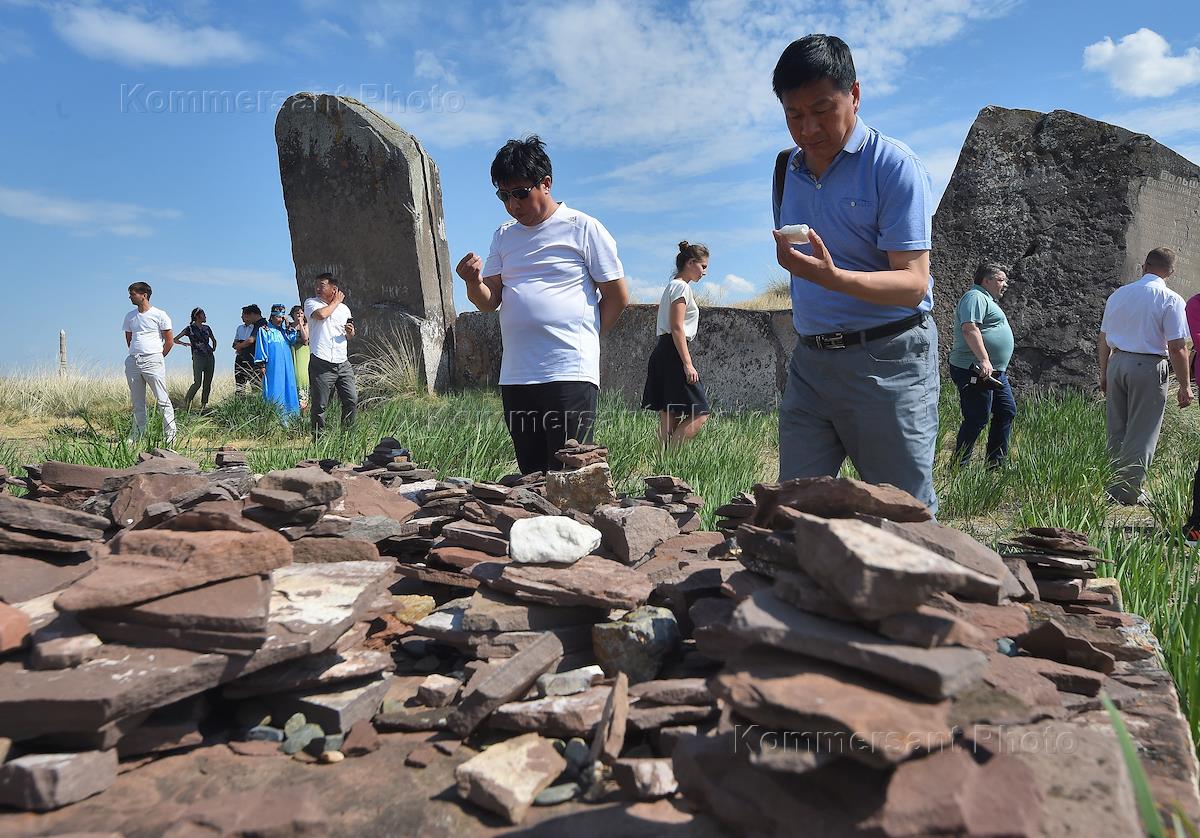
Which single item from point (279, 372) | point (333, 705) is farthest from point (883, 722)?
point (279, 372)

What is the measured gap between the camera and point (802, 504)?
1.82 metres

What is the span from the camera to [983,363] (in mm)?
5535

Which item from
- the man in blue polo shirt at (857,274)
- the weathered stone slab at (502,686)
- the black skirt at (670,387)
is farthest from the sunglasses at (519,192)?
the black skirt at (670,387)

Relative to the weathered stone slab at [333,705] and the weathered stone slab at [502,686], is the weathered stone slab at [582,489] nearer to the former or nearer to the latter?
the weathered stone slab at [502,686]

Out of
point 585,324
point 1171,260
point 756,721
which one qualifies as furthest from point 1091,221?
point 756,721

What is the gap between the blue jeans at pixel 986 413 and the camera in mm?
5672

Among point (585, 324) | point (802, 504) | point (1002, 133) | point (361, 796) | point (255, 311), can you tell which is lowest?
point (361, 796)

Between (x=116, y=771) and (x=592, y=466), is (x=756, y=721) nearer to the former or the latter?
(x=116, y=771)

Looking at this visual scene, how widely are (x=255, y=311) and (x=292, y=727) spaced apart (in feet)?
31.4

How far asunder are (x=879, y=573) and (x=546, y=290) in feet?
7.07

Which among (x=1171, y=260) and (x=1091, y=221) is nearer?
(x=1171, y=260)

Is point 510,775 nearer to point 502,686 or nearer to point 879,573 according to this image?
point 502,686

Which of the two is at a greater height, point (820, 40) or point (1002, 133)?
point (1002, 133)

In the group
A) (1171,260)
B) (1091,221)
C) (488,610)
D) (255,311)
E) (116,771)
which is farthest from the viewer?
(255,311)
